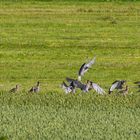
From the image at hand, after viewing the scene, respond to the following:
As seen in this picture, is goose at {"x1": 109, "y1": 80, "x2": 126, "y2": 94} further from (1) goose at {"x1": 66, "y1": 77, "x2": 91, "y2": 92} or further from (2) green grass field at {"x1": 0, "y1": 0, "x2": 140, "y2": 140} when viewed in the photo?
(1) goose at {"x1": 66, "y1": 77, "x2": 91, "y2": 92}

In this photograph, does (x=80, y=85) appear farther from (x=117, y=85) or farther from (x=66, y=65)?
(x=66, y=65)

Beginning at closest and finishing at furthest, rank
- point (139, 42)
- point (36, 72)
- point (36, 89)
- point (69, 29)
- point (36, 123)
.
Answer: point (36, 123), point (36, 89), point (36, 72), point (139, 42), point (69, 29)

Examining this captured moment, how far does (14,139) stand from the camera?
9.83 meters

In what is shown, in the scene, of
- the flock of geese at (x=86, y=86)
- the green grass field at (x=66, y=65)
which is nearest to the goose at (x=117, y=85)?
the flock of geese at (x=86, y=86)

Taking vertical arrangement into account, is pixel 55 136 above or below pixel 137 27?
above

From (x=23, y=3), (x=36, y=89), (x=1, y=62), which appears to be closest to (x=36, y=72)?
(x=1, y=62)

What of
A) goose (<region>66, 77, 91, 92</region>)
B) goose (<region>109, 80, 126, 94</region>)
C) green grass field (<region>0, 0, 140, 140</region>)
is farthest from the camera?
goose (<region>109, 80, 126, 94</region>)

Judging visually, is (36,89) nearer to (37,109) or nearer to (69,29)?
(37,109)

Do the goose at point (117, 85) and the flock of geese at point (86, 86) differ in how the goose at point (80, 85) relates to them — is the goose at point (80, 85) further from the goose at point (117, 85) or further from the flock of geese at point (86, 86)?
the goose at point (117, 85)

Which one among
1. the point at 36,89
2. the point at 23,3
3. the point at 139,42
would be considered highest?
the point at 36,89

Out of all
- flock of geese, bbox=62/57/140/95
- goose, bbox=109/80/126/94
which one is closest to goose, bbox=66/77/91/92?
flock of geese, bbox=62/57/140/95

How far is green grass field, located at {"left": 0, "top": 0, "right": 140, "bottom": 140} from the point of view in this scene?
34.7ft

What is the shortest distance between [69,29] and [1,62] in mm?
6112

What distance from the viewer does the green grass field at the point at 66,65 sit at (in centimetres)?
1058
